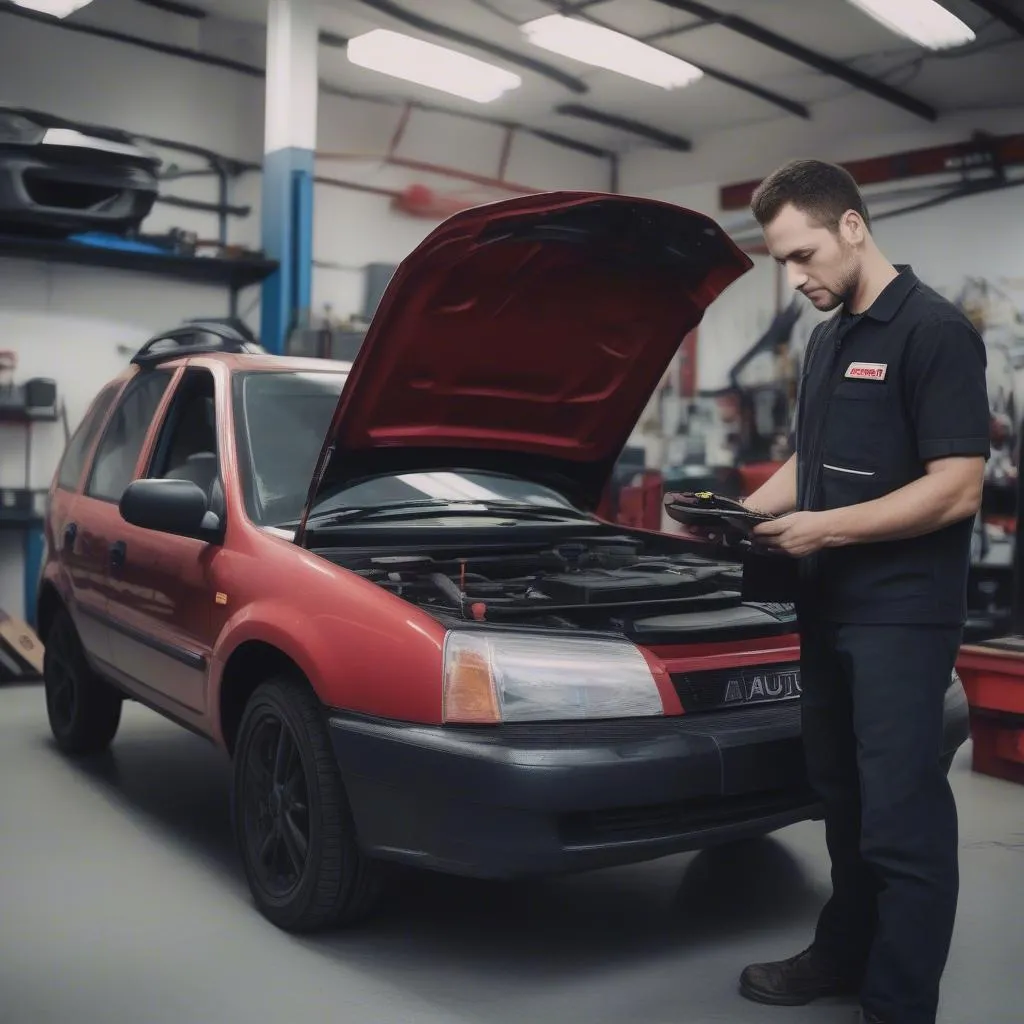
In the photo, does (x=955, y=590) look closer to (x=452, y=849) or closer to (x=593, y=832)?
(x=593, y=832)

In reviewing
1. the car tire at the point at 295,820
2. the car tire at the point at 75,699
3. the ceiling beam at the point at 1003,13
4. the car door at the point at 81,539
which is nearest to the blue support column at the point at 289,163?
the car door at the point at 81,539

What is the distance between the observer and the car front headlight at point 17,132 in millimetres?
6273

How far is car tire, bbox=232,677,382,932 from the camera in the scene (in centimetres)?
263

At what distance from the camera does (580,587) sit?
9.45 ft

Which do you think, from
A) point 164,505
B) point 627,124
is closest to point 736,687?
point 164,505

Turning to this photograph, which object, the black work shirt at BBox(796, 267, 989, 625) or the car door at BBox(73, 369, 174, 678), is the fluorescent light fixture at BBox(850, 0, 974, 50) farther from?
the black work shirt at BBox(796, 267, 989, 625)

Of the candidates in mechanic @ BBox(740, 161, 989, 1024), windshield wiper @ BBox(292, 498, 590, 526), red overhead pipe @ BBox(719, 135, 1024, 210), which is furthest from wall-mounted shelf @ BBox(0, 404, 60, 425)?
red overhead pipe @ BBox(719, 135, 1024, 210)

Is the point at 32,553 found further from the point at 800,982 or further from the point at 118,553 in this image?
the point at 800,982

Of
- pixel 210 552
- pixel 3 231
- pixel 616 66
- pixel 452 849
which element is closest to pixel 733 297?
pixel 616 66

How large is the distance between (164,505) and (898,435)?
6.01 ft

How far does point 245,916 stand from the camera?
2.92 m

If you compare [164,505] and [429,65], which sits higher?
[429,65]

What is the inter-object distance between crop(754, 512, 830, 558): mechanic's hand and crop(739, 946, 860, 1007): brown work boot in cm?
93

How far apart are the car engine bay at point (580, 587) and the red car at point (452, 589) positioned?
12 mm
